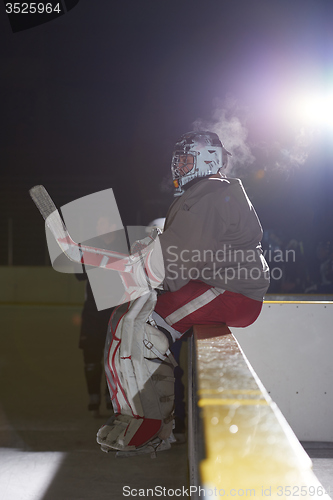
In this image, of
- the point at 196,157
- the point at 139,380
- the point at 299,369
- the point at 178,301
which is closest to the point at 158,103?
the point at 299,369

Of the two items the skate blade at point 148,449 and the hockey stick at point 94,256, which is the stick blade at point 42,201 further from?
the skate blade at point 148,449

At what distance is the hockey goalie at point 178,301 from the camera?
1.75 metres

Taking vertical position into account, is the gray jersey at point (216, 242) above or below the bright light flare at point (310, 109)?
below

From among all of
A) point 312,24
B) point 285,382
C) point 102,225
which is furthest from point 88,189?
point 285,382

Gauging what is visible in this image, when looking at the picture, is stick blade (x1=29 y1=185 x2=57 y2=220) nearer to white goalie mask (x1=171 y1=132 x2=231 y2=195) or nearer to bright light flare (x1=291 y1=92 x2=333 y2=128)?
white goalie mask (x1=171 y1=132 x2=231 y2=195)

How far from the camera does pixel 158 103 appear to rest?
41.1ft

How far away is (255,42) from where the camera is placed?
321 inches

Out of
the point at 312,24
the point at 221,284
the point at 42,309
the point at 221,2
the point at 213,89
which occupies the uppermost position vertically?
the point at 221,2

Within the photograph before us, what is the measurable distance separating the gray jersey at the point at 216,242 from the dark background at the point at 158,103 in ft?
5.52

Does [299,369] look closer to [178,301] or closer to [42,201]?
[178,301]

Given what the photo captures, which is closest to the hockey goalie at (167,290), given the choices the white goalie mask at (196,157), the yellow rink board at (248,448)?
the white goalie mask at (196,157)

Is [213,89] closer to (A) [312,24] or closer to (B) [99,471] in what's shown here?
(A) [312,24]

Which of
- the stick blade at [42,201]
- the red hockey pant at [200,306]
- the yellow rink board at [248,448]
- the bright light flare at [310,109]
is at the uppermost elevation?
the bright light flare at [310,109]

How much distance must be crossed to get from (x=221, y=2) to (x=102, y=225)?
627 cm
